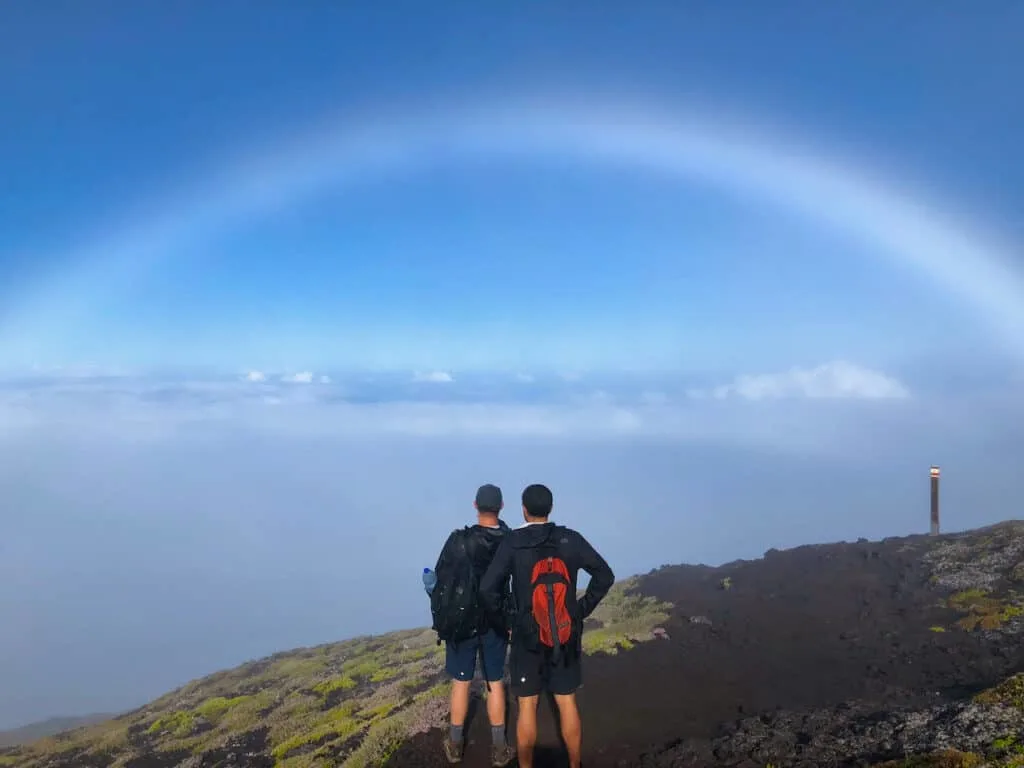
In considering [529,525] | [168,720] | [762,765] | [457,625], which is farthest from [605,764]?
[168,720]

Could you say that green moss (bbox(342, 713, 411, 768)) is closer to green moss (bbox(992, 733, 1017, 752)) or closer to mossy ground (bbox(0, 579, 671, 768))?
mossy ground (bbox(0, 579, 671, 768))

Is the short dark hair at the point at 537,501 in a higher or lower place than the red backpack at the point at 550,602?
higher

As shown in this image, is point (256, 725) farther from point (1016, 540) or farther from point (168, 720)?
point (1016, 540)

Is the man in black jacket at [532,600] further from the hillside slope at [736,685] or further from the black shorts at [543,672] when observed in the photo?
the hillside slope at [736,685]

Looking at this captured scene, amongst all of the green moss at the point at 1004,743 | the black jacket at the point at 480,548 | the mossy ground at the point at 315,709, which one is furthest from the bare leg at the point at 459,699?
the green moss at the point at 1004,743

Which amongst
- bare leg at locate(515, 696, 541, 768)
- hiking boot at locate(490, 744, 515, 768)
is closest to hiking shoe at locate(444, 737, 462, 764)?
hiking boot at locate(490, 744, 515, 768)
